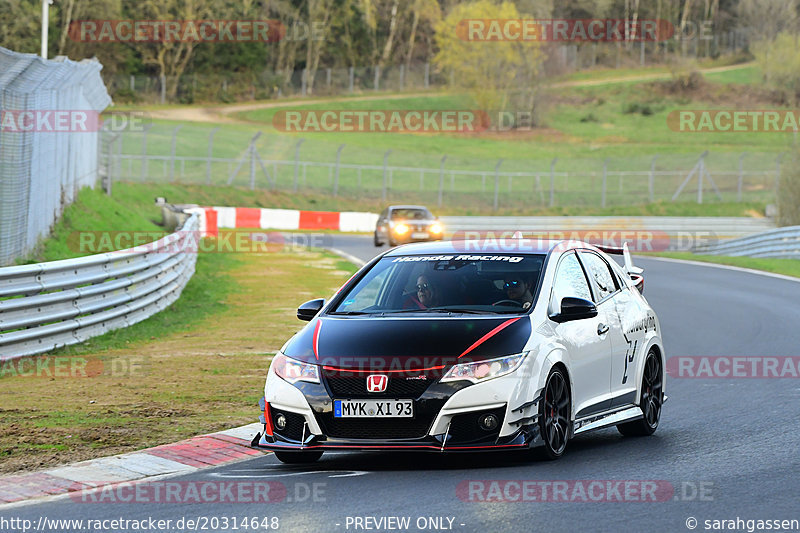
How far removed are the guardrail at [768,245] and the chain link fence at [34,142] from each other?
20.2 meters

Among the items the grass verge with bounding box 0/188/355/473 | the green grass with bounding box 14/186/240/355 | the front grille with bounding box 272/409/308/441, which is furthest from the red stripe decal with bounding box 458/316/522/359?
the green grass with bounding box 14/186/240/355

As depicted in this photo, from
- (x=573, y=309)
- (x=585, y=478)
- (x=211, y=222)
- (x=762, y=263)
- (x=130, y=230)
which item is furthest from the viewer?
(x=211, y=222)

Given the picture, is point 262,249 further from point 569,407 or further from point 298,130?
point 298,130

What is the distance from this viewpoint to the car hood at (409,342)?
7.68 m

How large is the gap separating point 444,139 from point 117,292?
3086 inches

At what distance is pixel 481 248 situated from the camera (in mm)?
9289

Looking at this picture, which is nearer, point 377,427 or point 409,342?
point 377,427

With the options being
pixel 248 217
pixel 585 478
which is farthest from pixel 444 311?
pixel 248 217

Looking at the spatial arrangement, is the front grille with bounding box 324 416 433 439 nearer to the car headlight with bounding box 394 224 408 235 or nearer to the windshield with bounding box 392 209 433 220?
the car headlight with bounding box 394 224 408 235

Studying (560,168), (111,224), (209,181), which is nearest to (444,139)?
(560,168)

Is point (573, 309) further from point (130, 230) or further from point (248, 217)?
point (248, 217)

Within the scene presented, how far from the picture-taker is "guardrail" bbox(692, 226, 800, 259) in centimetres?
3475

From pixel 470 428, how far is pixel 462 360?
16.0 inches

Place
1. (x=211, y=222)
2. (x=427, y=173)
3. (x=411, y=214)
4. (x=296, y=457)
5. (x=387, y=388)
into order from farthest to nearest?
(x=427, y=173), (x=211, y=222), (x=411, y=214), (x=296, y=457), (x=387, y=388)
